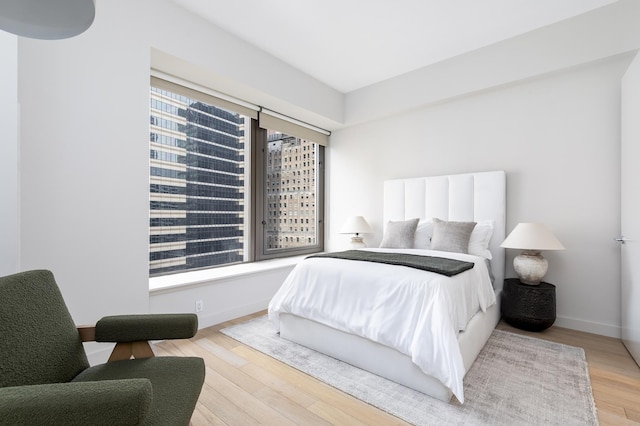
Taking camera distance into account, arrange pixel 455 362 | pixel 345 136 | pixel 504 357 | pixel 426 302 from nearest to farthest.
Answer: pixel 455 362, pixel 426 302, pixel 504 357, pixel 345 136

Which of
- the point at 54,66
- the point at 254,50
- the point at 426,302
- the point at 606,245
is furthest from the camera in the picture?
the point at 254,50

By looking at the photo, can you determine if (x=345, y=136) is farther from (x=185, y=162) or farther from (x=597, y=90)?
(x=597, y=90)

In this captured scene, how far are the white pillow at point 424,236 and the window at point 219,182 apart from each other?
1.77 metres

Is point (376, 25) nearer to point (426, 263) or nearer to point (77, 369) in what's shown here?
point (426, 263)

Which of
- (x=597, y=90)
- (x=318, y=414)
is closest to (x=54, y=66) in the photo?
(x=318, y=414)

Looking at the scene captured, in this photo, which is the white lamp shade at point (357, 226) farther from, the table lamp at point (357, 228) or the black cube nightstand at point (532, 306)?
the black cube nightstand at point (532, 306)

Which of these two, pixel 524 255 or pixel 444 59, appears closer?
pixel 524 255

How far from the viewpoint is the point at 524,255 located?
2.78 m

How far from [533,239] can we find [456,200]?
912 mm

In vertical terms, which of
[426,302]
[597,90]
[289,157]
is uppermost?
[597,90]

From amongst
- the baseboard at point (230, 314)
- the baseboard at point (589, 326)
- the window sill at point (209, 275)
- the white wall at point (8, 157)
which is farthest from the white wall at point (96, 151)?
the baseboard at point (589, 326)

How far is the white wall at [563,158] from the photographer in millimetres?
2643

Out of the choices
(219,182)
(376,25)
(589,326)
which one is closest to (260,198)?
(219,182)

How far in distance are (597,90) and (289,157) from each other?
3.36 m
